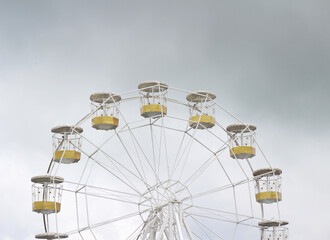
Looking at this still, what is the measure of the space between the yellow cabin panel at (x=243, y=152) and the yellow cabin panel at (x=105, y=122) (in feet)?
19.0

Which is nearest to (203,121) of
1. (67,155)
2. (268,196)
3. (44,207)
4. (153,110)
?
(153,110)

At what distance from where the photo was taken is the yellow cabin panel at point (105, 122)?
3512 cm

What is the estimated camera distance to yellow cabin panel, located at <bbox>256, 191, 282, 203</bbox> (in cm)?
3666

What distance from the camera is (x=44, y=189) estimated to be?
34625mm

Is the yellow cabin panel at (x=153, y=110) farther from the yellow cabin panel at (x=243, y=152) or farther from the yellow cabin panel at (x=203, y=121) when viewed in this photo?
the yellow cabin panel at (x=243, y=152)

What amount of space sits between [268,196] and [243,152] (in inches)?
93.3

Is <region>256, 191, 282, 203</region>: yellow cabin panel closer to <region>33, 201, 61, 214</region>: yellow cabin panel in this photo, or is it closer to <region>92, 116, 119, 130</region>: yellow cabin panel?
<region>92, 116, 119, 130</region>: yellow cabin panel

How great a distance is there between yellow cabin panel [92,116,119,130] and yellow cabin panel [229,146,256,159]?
19.0 feet

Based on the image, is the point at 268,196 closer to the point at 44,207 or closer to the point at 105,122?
the point at 105,122

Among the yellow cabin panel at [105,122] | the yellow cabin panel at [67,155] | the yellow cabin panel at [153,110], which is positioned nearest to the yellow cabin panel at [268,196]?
the yellow cabin panel at [153,110]

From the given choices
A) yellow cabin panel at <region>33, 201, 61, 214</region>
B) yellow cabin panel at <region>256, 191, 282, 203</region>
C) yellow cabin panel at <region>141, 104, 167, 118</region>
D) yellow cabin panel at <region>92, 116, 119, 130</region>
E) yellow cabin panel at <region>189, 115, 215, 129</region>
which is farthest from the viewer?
yellow cabin panel at <region>256, 191, 282, 203</region>

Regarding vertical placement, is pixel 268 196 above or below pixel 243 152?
below

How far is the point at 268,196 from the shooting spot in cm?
3672

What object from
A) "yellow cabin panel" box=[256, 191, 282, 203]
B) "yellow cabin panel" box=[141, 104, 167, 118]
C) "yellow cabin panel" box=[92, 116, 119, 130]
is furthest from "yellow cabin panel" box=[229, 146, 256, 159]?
"yellow cabin panel" box=[92, 116, 119, 130]
